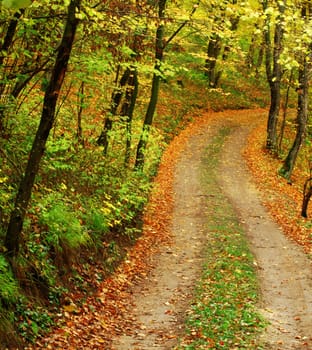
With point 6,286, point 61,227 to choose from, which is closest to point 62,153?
point 61,227

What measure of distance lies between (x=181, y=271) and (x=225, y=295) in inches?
→ 81.6

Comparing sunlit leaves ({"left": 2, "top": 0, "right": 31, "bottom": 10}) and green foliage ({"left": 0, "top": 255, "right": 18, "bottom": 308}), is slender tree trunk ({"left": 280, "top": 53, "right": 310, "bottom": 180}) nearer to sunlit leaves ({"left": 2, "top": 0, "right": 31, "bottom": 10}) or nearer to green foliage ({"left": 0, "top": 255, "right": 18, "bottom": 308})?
green foliage ({"left": 0, "top": 255, "right": 18, "bottom": 308})

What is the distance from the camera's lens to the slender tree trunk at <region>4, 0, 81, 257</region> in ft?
23.8

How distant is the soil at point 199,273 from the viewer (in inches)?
360

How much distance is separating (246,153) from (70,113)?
17757 mm

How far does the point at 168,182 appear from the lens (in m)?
22.4

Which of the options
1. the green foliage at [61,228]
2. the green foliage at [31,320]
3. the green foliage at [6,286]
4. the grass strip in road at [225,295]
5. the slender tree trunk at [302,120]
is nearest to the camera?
the green foliage at [6,286]

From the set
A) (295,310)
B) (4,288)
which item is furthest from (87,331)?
(295,310)

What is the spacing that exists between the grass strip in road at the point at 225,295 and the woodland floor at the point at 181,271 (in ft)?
0.79

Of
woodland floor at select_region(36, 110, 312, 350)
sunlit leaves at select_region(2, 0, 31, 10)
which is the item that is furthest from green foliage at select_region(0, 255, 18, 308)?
sunlit leaves at select_region(2, 0, 31, 10)

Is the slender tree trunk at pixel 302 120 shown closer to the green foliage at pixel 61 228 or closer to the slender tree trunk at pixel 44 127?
the green foliage at pixel 61 228

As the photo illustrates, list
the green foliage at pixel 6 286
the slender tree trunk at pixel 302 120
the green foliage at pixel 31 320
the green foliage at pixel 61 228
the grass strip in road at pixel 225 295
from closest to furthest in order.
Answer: the green foliage at pixel 6 286 < the green foliage at pixel 31 320 < the grass strip in road at pixel 225 295 < the green foliage at pixel 61 228 < the slender tree trunk at pixel 302 120

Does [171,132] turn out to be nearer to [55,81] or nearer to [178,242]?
[178,242]

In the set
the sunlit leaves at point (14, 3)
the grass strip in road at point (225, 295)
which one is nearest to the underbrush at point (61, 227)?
the grass strip in road at point (225, 295)
